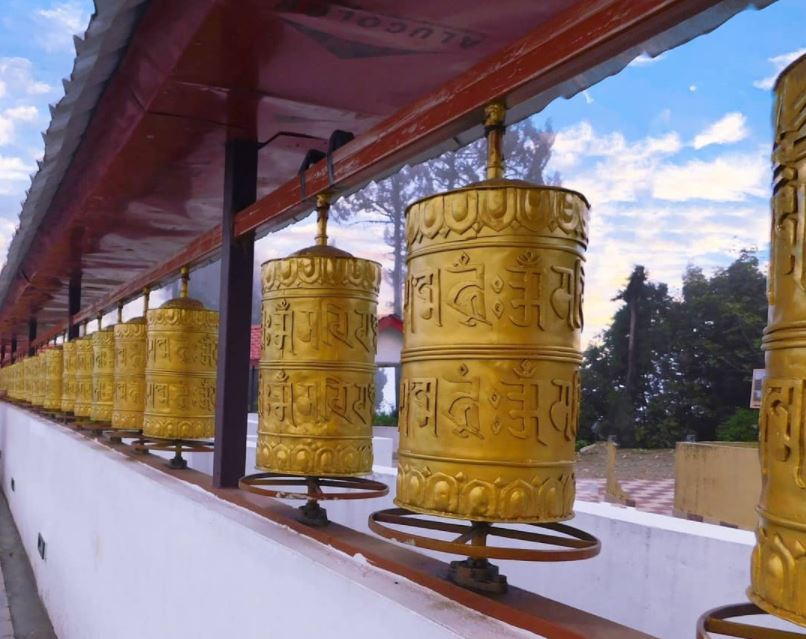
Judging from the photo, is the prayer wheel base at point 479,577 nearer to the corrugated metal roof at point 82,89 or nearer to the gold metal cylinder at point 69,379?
the corrugated metal roof at point 82,89

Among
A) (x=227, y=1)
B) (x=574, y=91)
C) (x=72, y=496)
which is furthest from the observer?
(x=72, y=496)

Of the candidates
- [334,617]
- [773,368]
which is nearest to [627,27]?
[773,368]

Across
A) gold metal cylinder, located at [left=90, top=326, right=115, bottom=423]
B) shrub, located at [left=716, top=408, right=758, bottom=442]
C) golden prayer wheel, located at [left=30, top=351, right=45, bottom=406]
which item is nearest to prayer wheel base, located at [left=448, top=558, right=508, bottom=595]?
gold metal cylinder, located at [left=90, top=326, right=115, bottom=423]

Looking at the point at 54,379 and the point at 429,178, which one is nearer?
the point at 54,379

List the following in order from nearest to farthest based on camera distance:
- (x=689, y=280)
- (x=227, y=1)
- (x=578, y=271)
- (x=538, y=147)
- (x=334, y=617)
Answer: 1. (x=578, y=271)
2. (x=334, y=617)
3. (x=227, y=1)
4. (x=689, y=280)
5. (x=538, y=147)

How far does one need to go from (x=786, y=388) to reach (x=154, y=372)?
3.02 meters

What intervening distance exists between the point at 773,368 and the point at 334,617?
1.19 m

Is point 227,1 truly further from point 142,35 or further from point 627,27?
point 627,27

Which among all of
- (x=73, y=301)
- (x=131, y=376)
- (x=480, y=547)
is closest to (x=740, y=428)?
(x=73, y=301)

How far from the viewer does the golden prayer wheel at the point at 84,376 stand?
582 centimetres

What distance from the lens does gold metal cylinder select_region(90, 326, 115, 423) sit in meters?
5.16

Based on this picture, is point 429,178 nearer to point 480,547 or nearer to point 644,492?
point 644,492

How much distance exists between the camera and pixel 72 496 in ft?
17.2

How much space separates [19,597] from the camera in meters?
6.50
